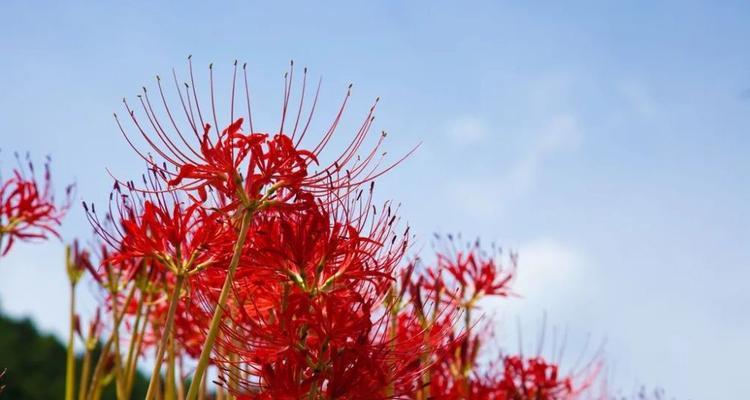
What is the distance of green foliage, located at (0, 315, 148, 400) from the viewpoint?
10.4 meters

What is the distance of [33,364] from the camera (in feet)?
35.1

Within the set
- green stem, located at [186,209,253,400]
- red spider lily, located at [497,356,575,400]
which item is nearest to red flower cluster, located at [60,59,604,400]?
green stem, located at [186,209,253,400]

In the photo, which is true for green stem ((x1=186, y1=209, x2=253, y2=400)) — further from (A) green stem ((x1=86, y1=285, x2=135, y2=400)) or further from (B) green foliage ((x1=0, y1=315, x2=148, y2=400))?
(B) green foliage ((x1=0, y1=315, x2=148, y2=400))

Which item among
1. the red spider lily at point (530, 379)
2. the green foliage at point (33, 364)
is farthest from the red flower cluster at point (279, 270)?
the green foliage at point (33, 364)

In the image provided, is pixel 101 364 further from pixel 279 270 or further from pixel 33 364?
pixel 33 364

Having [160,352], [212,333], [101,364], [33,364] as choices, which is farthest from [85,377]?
[33,364]

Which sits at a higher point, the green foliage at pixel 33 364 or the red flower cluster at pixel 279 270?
the green foliage at pixel 33 364

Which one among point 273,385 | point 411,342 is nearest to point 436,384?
point 411,342

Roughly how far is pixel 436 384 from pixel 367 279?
121cm

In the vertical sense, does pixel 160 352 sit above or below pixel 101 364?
below

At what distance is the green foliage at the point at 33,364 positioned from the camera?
34.0ft

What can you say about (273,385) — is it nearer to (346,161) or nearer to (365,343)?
(365,343)

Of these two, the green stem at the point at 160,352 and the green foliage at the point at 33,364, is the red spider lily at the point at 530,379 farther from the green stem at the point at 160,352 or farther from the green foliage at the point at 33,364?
the green foliage at the point at 33,364

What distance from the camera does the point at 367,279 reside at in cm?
221
